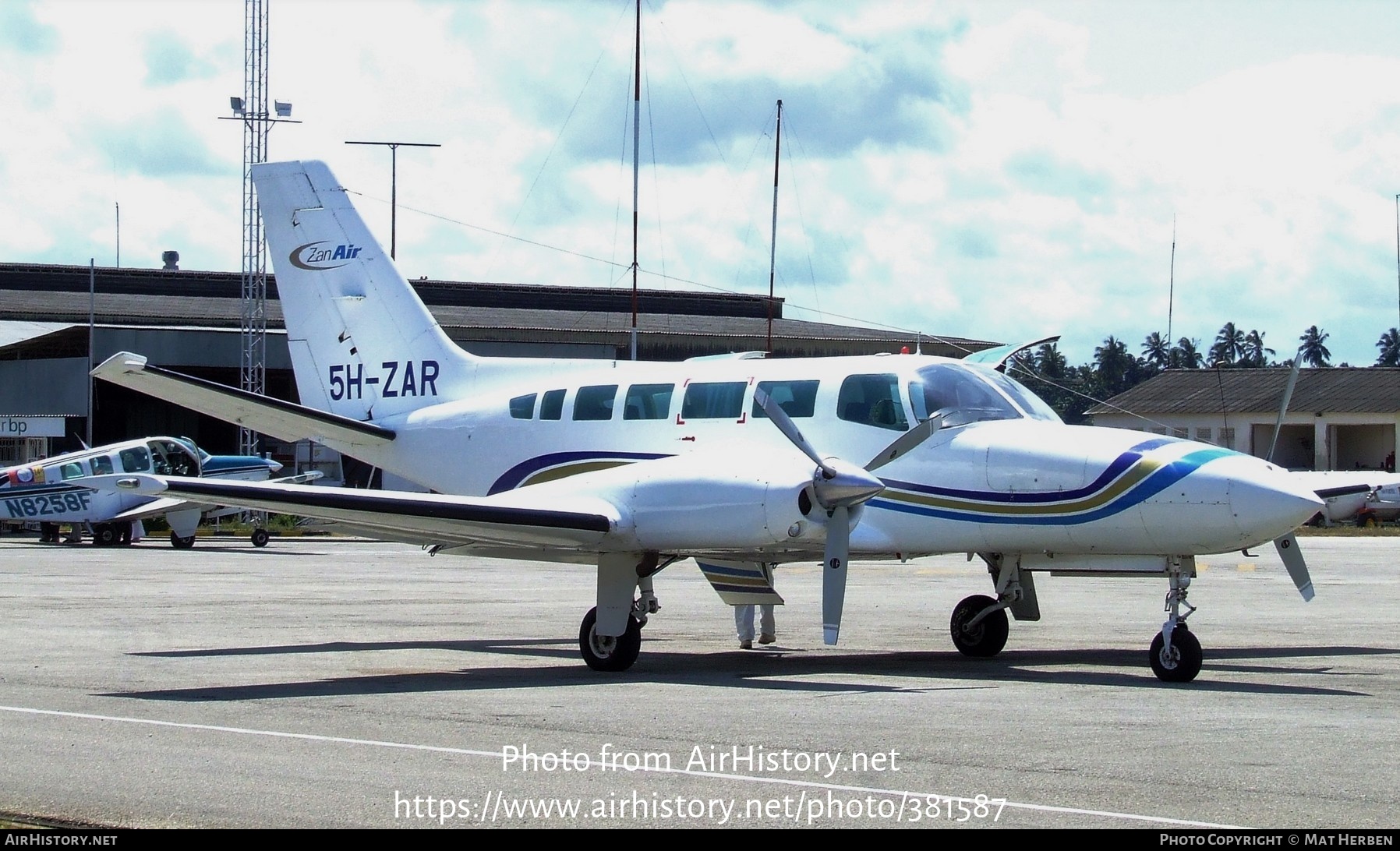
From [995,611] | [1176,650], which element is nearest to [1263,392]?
[995,611]

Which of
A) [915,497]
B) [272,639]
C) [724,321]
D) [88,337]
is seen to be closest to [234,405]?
[272,639]

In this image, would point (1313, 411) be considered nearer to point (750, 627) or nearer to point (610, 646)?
point (750, 627)

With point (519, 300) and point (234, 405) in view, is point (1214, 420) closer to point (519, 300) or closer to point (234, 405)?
point (519, 300)

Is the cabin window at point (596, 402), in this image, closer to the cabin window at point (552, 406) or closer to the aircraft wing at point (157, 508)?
the cabin window at point (552, 406)

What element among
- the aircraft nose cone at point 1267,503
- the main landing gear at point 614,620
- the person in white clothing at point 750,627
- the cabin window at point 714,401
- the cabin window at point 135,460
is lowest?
the cabin window at point 135,460

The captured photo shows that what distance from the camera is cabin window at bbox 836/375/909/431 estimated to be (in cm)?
1391

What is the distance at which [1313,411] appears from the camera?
58875 mm

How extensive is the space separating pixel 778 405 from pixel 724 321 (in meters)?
50.6

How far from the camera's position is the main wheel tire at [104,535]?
3881 cm

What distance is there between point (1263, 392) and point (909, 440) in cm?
4643

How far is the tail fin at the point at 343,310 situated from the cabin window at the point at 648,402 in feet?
9.51

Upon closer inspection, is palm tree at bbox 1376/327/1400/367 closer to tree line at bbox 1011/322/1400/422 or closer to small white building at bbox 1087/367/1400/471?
tree line at bbox 1011/322/1400/422

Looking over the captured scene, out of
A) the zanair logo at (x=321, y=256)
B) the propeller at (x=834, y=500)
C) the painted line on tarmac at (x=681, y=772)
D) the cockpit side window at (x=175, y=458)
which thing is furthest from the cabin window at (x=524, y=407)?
the cockpit side window at (x=175, y=458)
